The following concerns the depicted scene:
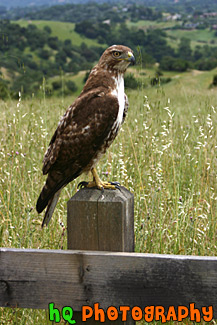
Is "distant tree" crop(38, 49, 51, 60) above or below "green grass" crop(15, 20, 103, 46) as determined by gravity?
below

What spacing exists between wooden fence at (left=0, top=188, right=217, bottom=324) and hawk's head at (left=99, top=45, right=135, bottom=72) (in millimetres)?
1003

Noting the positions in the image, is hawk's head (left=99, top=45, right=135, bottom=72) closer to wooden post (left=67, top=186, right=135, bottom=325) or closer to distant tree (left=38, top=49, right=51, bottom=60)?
wooden post (left=67, top=186, right=135, bottom=325)

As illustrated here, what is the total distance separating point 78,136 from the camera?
98.8 inches

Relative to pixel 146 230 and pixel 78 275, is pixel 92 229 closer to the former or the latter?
pixel 78 275

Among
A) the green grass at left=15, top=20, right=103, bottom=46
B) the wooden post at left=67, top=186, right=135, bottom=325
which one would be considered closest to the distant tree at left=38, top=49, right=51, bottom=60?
the green grass at left=15, top=20, right=103, bottom=46

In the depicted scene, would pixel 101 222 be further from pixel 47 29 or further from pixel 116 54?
pixel 47 29

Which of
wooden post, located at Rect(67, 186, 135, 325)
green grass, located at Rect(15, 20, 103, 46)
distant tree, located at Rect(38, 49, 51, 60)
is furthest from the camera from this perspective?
green grass, located at Rect(15, 20, 103, 46)

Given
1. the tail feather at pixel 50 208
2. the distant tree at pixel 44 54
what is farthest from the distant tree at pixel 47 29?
the tail feather at pixel 50 208

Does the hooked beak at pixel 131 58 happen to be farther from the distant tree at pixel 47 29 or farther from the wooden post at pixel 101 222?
the distant tree at pixel 47 29

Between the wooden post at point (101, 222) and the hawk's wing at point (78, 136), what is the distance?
0.56m

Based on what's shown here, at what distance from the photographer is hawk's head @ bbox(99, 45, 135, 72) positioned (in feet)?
8.45

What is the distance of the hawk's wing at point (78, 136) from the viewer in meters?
2.48

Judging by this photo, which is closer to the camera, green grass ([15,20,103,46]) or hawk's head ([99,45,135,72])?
hawk's head ([99,45,135,72])

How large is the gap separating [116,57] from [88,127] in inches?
19.3
